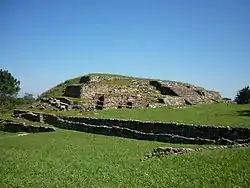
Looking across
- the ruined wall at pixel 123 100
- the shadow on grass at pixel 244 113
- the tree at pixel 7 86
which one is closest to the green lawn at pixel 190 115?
the shadow on grass at pixel 244 113

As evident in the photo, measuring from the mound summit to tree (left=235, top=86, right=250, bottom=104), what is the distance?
10.9ft

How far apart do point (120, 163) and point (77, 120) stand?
16.0 meters

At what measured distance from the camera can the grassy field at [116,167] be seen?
16984 millimetres

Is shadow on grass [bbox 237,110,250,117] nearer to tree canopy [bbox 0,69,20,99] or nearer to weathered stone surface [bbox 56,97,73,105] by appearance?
weathered stone surface [bbox 56,97,73,105]

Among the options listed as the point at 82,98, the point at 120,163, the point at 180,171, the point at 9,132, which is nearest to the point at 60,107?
the point at 82,98

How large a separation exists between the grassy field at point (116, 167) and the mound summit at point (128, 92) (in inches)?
737

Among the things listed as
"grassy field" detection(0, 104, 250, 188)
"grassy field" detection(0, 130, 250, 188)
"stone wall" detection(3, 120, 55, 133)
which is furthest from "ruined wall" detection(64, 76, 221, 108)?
"grassy field" detection(0, 130, 250, 188)

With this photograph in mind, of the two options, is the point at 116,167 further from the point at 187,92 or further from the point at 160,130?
the point at 187,92

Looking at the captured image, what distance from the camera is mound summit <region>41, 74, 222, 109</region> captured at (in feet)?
150

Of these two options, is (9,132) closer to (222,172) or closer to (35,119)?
(35,119)

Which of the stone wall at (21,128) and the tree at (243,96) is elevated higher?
the tree at (243,96)

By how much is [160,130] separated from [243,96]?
24308 mm

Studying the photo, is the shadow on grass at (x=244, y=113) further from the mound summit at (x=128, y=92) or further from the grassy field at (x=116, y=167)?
the mound summit at (x=128, y=92)

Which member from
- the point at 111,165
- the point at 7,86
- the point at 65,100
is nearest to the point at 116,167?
the point at 111,165
